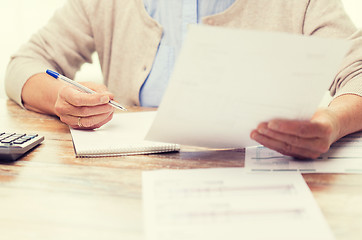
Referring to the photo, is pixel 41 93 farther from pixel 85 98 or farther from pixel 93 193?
pixel 93 193

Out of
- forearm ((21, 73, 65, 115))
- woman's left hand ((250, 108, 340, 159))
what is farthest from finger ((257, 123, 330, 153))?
forearm ((21, 73, 65, 115))

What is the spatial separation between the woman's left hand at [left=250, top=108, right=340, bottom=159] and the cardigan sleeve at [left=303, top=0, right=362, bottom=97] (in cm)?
25

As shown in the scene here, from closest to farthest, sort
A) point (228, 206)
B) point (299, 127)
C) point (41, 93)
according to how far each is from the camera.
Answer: point (228, 206), point (299, 127), point (41, 93)

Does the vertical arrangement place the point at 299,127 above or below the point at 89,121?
below

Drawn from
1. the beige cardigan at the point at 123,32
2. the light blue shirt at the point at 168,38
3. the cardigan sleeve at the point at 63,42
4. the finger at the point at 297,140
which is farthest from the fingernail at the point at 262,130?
the cardigan sleeve at the point at 63,42

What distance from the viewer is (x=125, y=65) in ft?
3.85

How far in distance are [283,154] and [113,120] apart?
382 mm

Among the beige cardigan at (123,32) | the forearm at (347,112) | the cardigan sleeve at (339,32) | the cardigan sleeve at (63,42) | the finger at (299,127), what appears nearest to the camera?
the finger at (299,127)

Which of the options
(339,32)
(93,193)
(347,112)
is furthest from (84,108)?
(339,32)

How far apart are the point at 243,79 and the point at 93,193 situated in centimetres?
25

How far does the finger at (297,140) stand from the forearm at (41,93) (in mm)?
510

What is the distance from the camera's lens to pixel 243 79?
0.52 meters

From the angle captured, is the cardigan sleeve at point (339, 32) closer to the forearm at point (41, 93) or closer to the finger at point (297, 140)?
the finger at point (297, 140)

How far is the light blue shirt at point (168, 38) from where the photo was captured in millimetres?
1092
